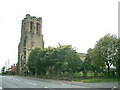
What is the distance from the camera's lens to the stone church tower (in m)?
85.8

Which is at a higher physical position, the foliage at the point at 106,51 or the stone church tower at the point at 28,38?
the stone church tower at the point at 28,38

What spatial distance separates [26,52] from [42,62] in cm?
4345

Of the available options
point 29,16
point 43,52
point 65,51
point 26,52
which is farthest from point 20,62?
point 65,51

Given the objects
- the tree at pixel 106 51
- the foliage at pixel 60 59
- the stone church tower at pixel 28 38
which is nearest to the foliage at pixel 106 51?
the tree at pixel 106 51

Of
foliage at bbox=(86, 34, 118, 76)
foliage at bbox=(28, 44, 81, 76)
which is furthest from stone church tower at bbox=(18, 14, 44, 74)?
foliage at bbox=(86, 34, 118, 76)

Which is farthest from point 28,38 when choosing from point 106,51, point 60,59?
point 106,51

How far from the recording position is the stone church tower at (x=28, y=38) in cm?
8575

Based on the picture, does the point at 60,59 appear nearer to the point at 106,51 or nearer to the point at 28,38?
the point at 106,51

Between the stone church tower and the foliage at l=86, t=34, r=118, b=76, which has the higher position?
the stone church tower

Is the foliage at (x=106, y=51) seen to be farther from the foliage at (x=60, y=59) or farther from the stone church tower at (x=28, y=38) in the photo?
the stone church tower at (x=28, y=38)

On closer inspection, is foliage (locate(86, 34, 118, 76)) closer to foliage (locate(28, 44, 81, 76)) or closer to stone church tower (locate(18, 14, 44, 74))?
foliage (locate(28, 44, 81, 76))

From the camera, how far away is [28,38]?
86.1 m

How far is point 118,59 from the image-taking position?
33125mm

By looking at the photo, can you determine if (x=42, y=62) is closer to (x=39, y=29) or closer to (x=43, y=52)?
(x=43, y=52)
